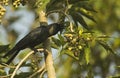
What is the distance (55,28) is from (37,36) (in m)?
0.18

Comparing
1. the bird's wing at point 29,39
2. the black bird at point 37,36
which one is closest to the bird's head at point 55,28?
the black bird at point 37,36

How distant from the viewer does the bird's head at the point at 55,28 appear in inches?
184

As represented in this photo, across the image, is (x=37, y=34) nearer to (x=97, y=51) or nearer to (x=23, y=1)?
(x=23, y=1)

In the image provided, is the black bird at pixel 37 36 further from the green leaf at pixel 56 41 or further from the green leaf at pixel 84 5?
the green leaf at pixel 84 5

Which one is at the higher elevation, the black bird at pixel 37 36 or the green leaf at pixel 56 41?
the black bird at pixel 37 36

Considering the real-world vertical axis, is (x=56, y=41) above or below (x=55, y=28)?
below

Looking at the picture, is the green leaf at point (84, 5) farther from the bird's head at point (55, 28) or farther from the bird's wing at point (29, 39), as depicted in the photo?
the bird's wing at point (29, 39)

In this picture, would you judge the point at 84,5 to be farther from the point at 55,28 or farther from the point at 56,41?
the point at 56,41

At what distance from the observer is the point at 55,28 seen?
4.70m

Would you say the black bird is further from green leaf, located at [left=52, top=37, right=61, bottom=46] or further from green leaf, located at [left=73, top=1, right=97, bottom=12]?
green leaf, located at [left=73, top=1, right=97, bottom=12]

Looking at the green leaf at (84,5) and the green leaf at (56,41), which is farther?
the green leaf at (56,41)

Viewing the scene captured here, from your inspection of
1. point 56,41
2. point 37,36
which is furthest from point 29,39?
point 56,41

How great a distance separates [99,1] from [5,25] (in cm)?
244

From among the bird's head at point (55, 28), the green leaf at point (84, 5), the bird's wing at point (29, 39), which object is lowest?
the bird's wing at point (29, 39)
